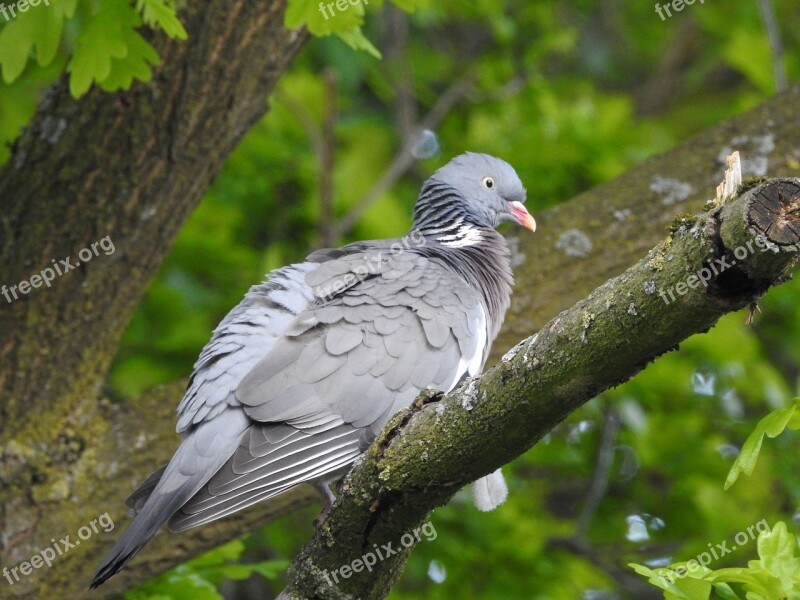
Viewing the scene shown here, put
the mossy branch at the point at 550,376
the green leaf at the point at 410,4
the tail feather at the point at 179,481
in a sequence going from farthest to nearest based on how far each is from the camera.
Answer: the green leaf at the point at 410,4, the tail feather at the point at 179,481, the mossy branch at the point at 550,376

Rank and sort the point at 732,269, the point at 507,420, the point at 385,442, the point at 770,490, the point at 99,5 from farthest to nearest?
the point at 770,490, the point at 99,5, the point at 385,442, the point at 507,420, the point at 732,269

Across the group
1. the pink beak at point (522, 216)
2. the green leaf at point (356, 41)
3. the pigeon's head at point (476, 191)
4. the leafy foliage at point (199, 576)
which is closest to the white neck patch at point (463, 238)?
the pigeon's head at point (476, 191)

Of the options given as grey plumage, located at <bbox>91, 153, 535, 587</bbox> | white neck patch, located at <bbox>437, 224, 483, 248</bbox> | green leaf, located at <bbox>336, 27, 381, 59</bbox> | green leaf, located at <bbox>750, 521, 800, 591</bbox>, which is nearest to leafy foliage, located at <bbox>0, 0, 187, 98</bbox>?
green leaf, located at <bbox>336, 27, 381, 59</bbox>

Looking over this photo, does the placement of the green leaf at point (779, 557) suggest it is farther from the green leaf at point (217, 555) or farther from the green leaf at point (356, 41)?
the green leaf at point (217, 555)

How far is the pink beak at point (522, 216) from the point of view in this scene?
4833 millimetres

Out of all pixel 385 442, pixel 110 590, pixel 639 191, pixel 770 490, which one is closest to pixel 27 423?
pixel 110 590

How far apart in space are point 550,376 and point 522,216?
275cm

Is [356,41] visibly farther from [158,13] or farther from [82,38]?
[82,38]

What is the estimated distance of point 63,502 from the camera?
4.26 metres

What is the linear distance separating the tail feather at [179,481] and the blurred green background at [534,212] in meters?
2.08

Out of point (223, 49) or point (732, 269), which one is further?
point (223, 49)

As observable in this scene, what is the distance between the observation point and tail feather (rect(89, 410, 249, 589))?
3.37 meters

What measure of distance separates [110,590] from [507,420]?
258 centimetres

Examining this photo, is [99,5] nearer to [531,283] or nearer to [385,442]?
[385,442]
